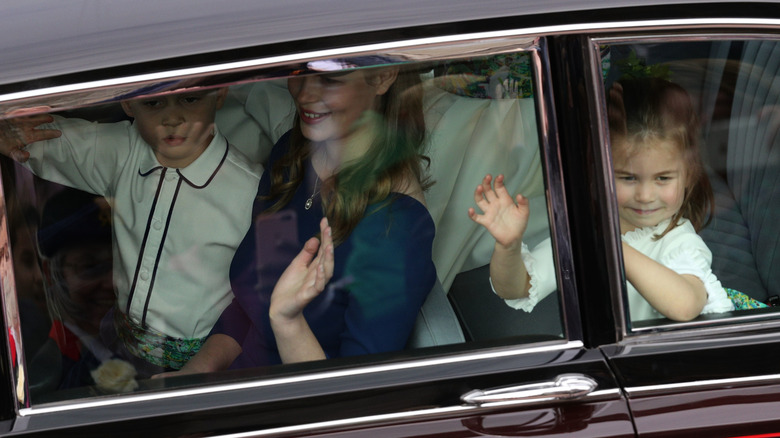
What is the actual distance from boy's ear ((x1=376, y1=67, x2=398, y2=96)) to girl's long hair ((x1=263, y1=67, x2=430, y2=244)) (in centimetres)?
9

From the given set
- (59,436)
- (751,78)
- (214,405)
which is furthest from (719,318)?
(59,436)

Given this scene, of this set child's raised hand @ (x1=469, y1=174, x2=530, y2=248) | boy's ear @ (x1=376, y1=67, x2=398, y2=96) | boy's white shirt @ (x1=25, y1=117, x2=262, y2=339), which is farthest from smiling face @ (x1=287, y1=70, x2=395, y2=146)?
child's raised hand @ (x1=469, y1=174, x2=530, y2=248)

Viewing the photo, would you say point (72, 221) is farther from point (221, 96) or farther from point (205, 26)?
point (205, 26)

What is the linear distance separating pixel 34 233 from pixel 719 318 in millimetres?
1425

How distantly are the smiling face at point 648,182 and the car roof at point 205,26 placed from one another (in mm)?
361

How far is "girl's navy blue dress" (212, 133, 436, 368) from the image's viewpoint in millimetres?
1857

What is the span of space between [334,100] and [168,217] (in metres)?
0.48

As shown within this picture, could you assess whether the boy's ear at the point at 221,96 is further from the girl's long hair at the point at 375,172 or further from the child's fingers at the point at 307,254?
the child's fingers at the point at 307,254

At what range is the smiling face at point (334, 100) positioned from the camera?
1.74 meters

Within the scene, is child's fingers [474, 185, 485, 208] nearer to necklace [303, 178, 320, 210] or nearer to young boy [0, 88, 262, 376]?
necklace [303, 178, 320, 210]

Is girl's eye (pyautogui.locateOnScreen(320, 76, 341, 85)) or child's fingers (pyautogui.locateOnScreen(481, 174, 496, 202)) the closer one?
girl's eye (pyautogui.locateOnScreen(320, 76, 341, 85))

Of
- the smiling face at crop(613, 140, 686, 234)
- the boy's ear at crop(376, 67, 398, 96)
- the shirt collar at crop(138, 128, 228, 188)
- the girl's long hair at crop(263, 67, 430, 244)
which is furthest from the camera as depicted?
the shirt collar at crop(138, 128, 228, 188)

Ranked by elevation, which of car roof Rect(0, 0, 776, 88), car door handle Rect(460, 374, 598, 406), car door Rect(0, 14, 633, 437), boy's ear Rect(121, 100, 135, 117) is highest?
car roof Rect(0, 0, 776, 88)

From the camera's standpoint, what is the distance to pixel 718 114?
2.03 metres
